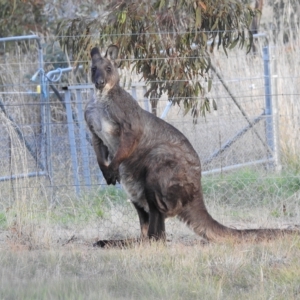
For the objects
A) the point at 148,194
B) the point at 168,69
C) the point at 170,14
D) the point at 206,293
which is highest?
the point at 170,14

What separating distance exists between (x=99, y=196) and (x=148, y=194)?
268 centimetres

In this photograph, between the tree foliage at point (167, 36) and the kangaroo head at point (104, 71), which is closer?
the kangaroo head at point (104, 71)

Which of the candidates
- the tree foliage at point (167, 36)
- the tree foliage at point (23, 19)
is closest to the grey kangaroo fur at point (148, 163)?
the tree foliage at point (167, 36)

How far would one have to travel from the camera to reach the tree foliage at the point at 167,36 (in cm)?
836

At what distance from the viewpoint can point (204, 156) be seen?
33.4ft

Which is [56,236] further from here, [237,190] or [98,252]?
[237,190]

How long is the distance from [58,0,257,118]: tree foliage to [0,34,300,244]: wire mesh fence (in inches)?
20.3

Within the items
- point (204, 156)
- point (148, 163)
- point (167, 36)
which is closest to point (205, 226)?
point (148, 163)

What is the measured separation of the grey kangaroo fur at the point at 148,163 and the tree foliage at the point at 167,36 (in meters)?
1.57

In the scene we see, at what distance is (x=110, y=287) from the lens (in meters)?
4.78

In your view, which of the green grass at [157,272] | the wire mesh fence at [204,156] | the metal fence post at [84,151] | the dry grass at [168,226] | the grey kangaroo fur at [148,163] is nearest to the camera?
the green grass at [157,272]

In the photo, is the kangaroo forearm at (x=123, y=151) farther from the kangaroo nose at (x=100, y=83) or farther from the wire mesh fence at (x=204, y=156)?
the wire mesh fence at (x=204, y=156)

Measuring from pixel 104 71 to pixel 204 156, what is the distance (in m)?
3.70

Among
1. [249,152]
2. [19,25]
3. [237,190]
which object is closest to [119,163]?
[237,190]
